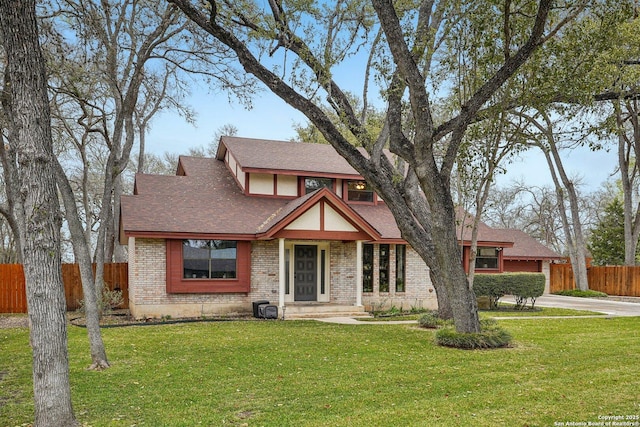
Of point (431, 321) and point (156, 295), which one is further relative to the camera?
point (156, 295)

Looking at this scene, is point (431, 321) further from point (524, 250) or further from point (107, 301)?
point (524, 250)

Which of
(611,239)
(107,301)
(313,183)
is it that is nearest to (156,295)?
(107,301)

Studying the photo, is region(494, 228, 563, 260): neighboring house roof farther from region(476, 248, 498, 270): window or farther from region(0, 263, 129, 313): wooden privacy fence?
region(0, 263, 129, 313): wooden privacy fence

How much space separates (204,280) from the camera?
1561 centimetres

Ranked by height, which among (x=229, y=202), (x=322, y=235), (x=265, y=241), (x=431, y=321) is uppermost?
(x=229, y=202)

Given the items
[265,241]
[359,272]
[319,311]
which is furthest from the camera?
[359,272]

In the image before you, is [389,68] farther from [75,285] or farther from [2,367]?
[75,285]

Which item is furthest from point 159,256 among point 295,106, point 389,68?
point 389,68

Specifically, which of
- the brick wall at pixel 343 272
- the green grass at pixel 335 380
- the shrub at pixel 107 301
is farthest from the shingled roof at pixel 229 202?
the green grass at pixel 335 380

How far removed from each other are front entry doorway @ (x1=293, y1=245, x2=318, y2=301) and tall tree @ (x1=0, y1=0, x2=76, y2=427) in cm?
1225

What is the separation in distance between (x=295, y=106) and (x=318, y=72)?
105cm

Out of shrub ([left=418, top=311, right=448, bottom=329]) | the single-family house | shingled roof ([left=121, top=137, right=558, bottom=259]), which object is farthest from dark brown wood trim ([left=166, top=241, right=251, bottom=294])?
shrub ([left=418, top=311, right=448, bottom=329])

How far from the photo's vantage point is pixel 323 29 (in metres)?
12.8

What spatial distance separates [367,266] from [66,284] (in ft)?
35.1
